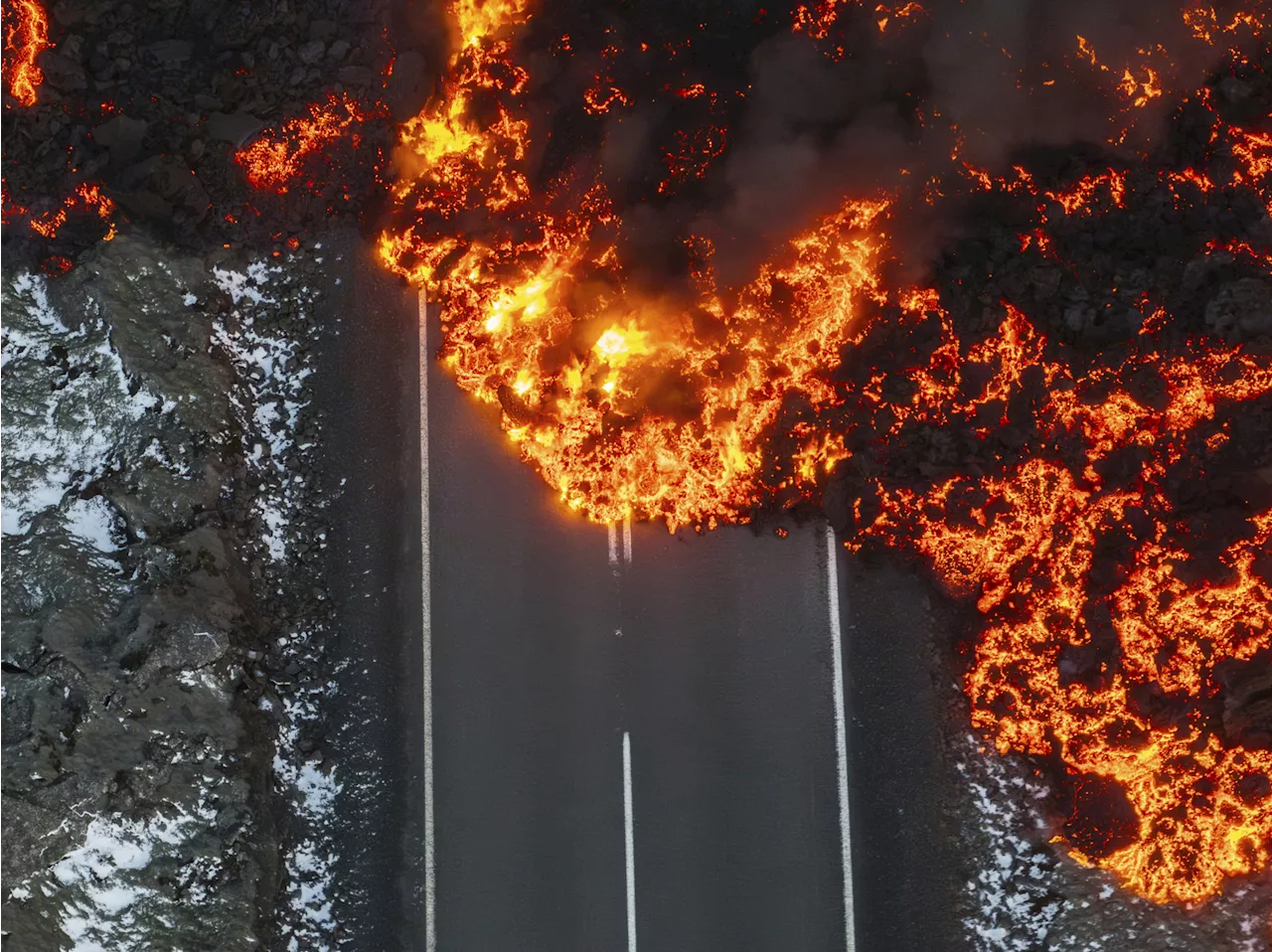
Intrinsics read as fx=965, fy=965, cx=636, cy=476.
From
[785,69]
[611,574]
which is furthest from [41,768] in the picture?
[785,69]

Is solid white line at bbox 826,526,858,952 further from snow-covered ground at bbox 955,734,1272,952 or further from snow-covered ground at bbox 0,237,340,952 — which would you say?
snow-covered ground at bbox 0,237,340,952

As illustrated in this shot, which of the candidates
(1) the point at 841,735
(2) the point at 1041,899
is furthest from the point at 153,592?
(2) the point at 1041,899

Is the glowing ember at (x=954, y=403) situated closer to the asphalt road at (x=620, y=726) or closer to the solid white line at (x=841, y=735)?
the solid white line at (x=841, y=735)

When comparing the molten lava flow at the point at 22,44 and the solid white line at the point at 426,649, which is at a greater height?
the molten lava flow at the point at 22,44

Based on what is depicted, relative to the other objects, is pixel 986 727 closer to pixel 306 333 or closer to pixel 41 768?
pixel 306 333

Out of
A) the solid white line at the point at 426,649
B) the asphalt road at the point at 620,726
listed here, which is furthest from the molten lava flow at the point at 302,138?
the asphalt road at the point at 620,726

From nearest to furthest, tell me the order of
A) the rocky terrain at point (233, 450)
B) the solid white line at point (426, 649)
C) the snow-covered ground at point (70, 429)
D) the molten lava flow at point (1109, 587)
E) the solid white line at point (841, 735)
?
the molten lava flow at point (1109, 587), the rocky terrain at point (233, 450), the solid white line at point (841, 735), the snow-covered ground at point (70, 429), the solid white line at point (426, 649)
